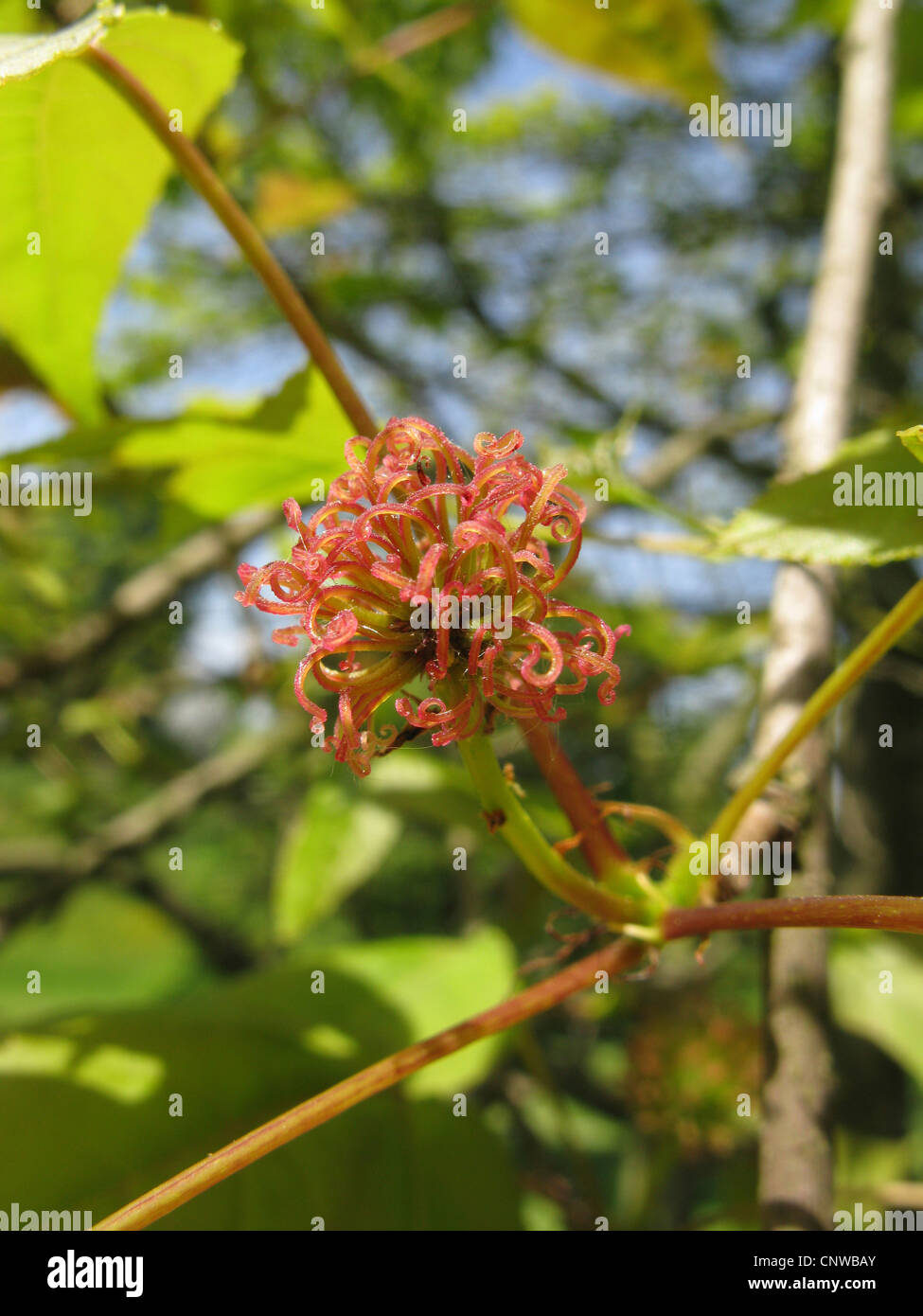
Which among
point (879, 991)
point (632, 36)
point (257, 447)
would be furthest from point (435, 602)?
point (632, 36)

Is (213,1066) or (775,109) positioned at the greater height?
(775,109)

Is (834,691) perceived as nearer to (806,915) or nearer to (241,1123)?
(806,915)

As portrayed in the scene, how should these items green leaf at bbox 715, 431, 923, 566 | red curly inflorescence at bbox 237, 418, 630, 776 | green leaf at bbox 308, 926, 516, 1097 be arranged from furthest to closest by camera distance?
green leaf at bbox 308, 926, 516, 1097, green leaf at bbox 715, 431, 923, 566, red curly inflorescence at bbox 237, 418, 630, 776

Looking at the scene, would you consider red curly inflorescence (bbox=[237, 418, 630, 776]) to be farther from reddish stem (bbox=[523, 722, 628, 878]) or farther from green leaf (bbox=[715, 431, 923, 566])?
green leaf (bbox=[715, 431, 923, 566])

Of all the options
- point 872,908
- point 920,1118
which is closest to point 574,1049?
point 872,908

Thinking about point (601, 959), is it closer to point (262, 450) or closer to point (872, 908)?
point (872, 908)

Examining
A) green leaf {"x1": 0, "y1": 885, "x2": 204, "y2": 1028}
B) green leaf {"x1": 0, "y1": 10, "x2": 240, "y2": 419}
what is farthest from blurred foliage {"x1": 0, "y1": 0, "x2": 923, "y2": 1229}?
green leaf {"x1": 0, "y1": 885, "x2": 204, "y2": 1028}
